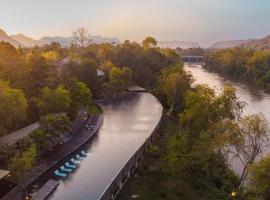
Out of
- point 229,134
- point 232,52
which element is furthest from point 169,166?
point 232,52

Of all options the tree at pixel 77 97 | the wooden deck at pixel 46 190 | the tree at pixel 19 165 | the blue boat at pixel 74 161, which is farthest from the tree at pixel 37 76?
the wooden deck at pixel 46 190

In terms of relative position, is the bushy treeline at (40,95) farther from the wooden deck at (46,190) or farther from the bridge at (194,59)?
the bridge at (194,59)

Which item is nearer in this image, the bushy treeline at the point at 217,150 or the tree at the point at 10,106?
the bushy treeline at the point at 217,150

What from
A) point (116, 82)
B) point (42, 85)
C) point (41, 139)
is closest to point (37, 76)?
point (42, 85)

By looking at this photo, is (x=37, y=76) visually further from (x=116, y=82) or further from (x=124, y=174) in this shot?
(x=116, y=82)

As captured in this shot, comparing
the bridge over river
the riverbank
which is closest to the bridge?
the bridge over river

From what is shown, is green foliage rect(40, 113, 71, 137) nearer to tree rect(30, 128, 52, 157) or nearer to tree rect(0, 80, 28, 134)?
tree rect(30, 128, 52, 157)
